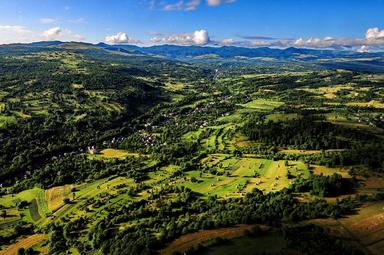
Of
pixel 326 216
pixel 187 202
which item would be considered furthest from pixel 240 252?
pixel 187 202

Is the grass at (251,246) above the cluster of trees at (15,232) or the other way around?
above

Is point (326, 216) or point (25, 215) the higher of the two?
point (326, 216)

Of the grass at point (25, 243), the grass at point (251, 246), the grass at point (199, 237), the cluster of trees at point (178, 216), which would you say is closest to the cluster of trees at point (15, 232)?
the grass at point (25, 243)

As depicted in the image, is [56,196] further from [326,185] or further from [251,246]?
[326,185]

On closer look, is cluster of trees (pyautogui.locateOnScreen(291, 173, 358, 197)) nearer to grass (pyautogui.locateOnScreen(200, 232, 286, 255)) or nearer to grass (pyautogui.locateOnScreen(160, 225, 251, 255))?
grass (pyautogui.locateOnScreen(200, 232, 286, 255))

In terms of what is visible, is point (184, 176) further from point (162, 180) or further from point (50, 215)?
point (50, 215)

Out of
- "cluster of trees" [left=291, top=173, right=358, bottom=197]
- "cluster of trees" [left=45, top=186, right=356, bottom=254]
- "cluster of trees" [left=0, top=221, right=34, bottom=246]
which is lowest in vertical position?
"cluster of trees" [left=0, top=221, right=34, bottom=246]

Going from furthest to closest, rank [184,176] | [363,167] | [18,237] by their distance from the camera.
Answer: [184,176]
[363,167]
[18,237]

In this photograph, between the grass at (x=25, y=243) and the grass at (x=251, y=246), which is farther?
the grass at (x=25, y=243)

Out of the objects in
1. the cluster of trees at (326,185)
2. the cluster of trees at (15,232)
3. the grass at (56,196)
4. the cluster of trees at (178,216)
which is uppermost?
the cluster of trees at (326,185)

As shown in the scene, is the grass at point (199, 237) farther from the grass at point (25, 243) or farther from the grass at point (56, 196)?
the grass at point (56, 196)

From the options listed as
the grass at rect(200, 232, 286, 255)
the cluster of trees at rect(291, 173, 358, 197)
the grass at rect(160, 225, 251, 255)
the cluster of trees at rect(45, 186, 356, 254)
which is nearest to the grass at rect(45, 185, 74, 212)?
the cluster of trees at rect(45, 186, 356, 254)
